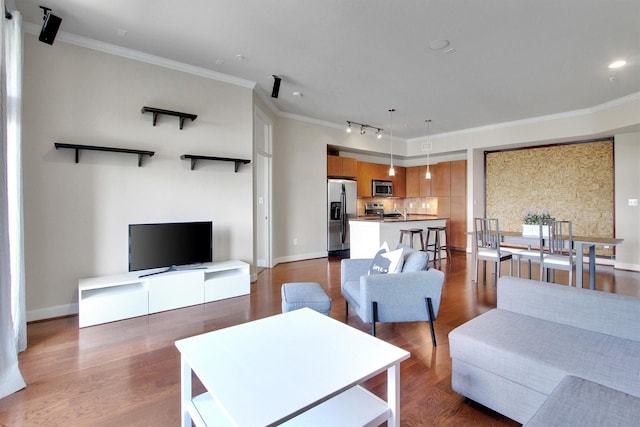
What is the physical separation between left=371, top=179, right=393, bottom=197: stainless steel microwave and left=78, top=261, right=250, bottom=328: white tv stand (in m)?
4.63

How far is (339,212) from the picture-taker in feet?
23.0

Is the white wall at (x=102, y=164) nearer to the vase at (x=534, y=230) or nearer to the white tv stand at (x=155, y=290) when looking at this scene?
the white tv stand at (x=155, y=290)

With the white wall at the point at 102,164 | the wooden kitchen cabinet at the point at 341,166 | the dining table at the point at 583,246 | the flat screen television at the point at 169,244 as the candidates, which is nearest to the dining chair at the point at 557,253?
the dining table at the point at 583,246

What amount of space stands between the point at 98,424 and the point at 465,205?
303 inches

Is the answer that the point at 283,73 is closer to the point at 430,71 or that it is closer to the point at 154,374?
the point at 430,71

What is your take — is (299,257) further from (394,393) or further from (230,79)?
(394,393)

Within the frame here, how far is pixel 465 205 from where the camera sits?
7.57 m

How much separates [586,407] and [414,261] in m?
1.75

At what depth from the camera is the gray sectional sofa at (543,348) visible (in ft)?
4.95

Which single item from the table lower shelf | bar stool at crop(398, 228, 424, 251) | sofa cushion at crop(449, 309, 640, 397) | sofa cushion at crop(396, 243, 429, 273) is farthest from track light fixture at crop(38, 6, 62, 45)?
bar stool at crop(398, 228, 424, 251)

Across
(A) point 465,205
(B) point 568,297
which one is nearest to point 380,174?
(A) point 465,205

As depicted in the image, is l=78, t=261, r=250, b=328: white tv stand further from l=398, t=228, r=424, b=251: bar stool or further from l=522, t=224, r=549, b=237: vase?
l=522, t=224, r=549, b=237: vase

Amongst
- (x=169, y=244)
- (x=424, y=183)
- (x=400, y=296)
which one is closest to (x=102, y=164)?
(x=169, y=244)

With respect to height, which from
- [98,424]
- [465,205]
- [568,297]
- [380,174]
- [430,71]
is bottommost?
[98,424]
